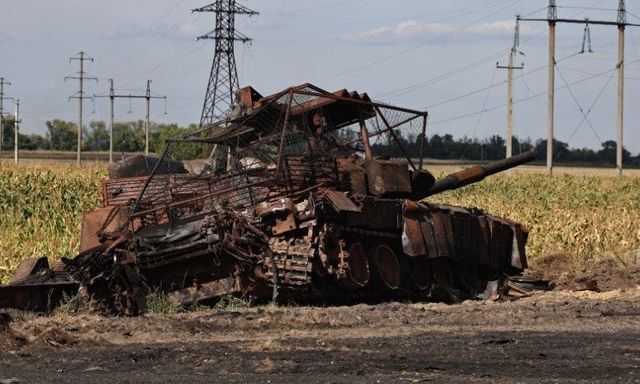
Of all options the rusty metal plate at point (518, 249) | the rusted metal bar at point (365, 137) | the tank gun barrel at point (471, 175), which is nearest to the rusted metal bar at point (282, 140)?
the rusted metal bar at point (365, 137)

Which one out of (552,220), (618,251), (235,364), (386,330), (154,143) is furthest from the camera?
(154,143)

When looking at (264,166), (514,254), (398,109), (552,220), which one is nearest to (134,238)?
(264,166)

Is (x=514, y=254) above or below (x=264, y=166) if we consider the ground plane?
below

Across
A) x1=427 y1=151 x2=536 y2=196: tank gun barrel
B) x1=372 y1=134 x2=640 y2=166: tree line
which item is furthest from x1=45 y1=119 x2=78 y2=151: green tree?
x1=427 y1=151 x2=536 y2=196: tank gun barrel

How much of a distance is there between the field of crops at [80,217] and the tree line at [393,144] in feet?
15.8

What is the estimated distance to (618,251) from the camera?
19.3m

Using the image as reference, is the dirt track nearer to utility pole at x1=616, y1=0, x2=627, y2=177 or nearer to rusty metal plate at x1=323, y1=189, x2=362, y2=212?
rusty metal plate at x1=323, y1=189, x2=362, y2=212

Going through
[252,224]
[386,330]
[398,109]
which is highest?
[398,109]

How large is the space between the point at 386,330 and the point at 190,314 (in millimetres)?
2263

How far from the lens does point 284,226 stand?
40.5 feet

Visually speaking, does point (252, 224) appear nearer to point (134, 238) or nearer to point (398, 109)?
point (134, 238)

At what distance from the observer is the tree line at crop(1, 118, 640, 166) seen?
1559 cm

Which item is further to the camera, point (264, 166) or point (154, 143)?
point (154, 143)

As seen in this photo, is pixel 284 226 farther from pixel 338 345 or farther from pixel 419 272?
pixel 338 345
